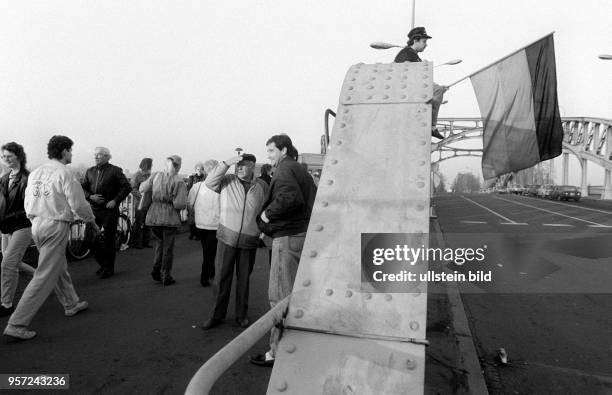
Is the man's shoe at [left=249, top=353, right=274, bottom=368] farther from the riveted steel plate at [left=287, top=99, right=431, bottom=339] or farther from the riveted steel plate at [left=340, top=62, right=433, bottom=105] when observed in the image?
the riveted steel plate at [left=340, top=62, right=433, bottom=105]

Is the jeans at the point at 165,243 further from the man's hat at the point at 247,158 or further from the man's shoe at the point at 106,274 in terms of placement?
the man's hat at the point at 247,158

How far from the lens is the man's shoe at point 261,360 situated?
11.6 ft

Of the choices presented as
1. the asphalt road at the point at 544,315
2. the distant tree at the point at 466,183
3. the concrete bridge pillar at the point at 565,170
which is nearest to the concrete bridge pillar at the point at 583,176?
the concrete bridge pillar at the point at 565,170

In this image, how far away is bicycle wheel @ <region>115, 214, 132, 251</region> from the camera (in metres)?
8.94

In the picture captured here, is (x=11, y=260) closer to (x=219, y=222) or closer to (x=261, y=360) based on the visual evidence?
(x=219, y=222)

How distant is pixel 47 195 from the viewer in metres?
4.09

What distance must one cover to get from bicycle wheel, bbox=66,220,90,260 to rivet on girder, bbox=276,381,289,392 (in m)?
7.42

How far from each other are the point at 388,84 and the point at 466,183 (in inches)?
6901

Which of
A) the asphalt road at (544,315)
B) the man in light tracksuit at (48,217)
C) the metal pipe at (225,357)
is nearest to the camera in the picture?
the metal pipe at (225,357)

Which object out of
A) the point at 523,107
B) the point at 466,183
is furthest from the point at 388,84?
the point at 466,183

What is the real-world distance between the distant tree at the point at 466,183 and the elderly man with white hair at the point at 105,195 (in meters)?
163

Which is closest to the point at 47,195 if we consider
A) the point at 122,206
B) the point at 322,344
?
the point at 322,344

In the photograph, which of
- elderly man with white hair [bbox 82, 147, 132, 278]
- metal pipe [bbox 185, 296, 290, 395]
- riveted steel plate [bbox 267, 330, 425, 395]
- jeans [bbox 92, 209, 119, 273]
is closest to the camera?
metal pipe [bbox 185, 296, 290, 395]

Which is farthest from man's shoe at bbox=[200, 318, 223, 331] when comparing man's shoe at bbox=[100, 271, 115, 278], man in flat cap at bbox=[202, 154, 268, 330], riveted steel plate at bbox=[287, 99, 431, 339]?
riveted steel plate at bbox=[287, 99, 431, 339]
